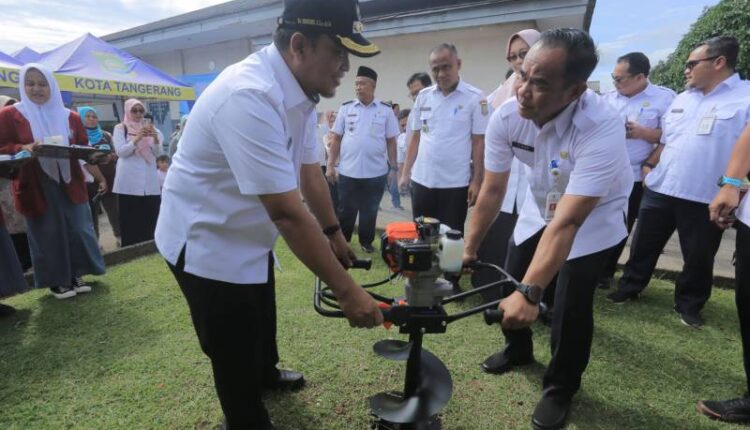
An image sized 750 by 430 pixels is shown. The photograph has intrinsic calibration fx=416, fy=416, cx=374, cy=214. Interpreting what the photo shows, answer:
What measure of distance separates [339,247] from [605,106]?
1.48 m

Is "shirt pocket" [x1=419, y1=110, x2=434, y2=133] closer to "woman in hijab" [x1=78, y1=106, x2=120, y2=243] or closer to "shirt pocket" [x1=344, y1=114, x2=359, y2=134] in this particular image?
"shirt pocket" [x1=344, y1=114, x2=359, y2=134]

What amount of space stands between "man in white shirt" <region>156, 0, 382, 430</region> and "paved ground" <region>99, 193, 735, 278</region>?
4525 mm

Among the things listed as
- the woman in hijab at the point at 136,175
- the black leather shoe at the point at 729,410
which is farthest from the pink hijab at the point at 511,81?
the woman in hijab at the point at 136,175

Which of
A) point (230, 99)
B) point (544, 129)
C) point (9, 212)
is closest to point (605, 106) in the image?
point (544, 129)

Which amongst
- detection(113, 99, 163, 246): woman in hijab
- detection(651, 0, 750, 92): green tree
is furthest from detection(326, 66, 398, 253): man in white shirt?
detection(651, 0, 750, 92): green tree

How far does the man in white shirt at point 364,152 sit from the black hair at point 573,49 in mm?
3609

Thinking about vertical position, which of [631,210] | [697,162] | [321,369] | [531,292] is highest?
[697,162]

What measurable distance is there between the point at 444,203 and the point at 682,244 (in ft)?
6.81

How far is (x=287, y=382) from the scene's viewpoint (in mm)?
2543

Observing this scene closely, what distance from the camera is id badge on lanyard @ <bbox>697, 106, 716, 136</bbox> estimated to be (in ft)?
10.8

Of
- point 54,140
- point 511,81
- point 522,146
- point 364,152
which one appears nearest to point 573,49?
point 522,146

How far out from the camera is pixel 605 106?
6.50 ft

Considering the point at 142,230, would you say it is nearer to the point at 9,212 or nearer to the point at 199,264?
the point at 9,212

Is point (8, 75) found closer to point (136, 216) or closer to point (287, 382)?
point (136, 216)
